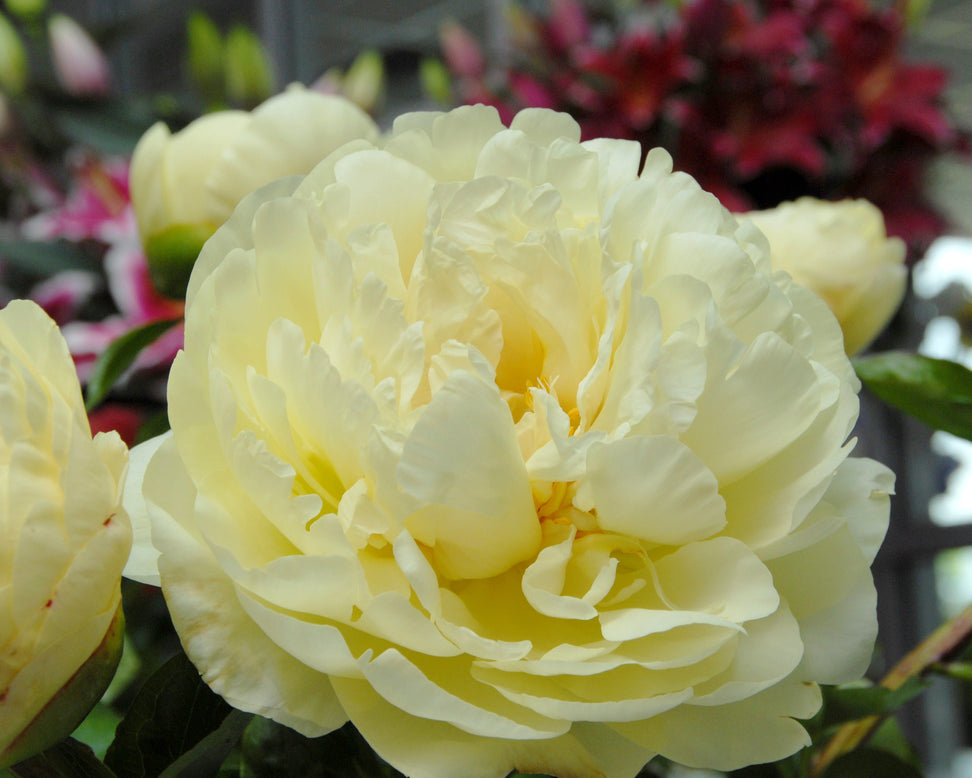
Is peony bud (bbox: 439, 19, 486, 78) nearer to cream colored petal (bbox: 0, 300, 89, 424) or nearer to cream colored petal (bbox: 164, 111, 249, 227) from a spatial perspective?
cream colored petal (bbox: 164, 111, 249, 227)

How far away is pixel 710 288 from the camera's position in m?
0.16

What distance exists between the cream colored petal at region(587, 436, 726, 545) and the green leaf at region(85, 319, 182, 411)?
0.19 meters

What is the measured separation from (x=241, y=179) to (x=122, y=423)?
0.27 m

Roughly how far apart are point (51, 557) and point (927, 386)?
0.22 m

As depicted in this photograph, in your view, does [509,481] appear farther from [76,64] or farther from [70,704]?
[76,64]

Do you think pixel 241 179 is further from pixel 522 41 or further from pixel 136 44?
pixel 136 44

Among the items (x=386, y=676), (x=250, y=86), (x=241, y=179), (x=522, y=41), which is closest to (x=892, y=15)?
(x=522, y=41)

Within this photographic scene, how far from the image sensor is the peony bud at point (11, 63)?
582 millimetres

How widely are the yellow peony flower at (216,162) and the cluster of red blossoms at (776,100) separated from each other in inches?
13.7

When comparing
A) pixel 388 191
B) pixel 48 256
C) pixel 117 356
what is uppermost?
pixel 388 191

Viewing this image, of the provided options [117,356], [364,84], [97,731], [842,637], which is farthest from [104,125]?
[842,637]

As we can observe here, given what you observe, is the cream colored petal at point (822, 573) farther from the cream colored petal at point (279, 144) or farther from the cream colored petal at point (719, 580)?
the cream colored petal at point (279, 144)

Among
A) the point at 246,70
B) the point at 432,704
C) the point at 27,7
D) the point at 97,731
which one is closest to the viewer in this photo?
the point at 432,704

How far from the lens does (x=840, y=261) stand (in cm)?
30
